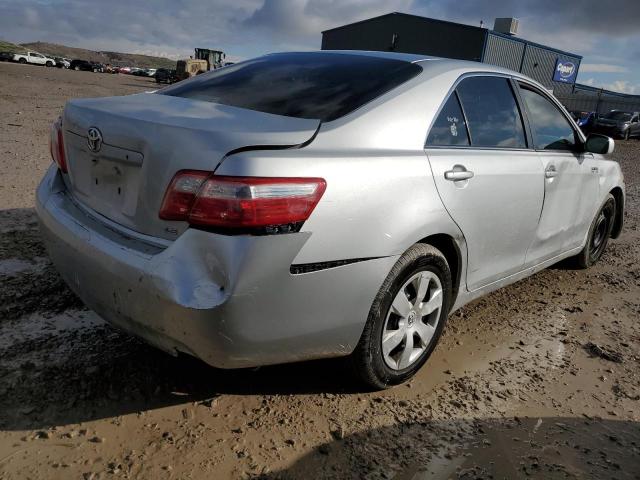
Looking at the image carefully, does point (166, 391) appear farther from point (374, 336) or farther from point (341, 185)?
point (341, 185)

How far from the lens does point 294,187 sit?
1.92 meters

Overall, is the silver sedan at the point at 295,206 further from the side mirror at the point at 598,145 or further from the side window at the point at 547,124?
the side mirror at the point at 598,145

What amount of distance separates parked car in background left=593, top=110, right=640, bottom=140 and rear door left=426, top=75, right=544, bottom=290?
25.6m

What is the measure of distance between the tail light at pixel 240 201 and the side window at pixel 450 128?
2.99 ft

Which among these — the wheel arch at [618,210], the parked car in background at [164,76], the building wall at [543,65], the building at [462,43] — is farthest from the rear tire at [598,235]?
the parked car in background at [164,76]

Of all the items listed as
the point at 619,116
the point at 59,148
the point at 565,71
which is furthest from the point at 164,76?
the point at 59,148

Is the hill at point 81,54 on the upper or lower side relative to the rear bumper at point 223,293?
upper

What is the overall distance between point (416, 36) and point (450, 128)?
3462cm

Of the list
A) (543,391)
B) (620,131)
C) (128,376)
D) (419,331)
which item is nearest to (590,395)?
(543,391)

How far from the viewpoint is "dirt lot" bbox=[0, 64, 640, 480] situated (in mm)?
2072

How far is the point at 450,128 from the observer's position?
2.72 metres

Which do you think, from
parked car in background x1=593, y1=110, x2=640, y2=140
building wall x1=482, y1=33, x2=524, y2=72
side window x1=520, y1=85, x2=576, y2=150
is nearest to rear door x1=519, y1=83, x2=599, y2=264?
side window x1=520, y1=85, x2=576, y2=150

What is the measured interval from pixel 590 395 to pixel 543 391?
0.25 metres

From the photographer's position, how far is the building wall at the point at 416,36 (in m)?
31.8
